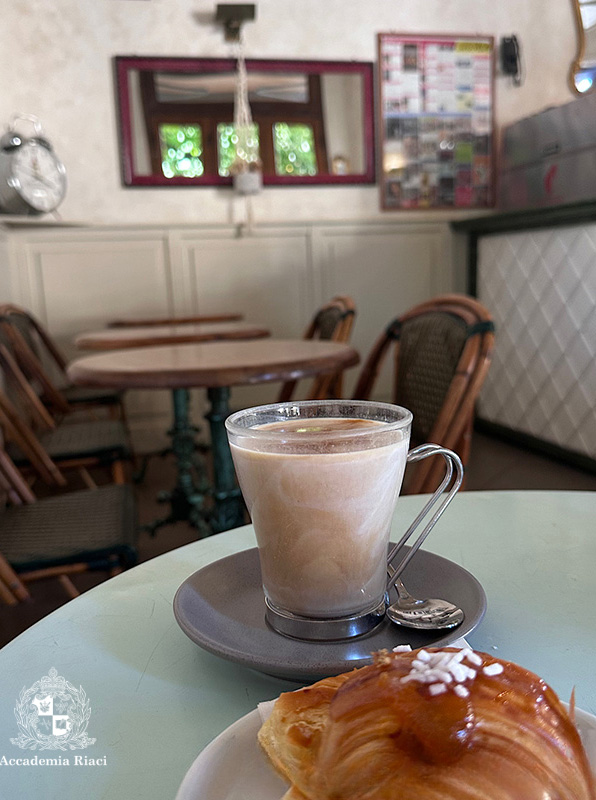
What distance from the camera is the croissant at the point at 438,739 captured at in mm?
238

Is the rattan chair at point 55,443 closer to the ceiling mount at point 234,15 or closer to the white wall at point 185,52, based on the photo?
the white wall at point 185,52

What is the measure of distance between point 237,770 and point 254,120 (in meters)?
3.95

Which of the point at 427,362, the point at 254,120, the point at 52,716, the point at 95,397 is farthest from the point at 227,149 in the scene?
the point at 52,716

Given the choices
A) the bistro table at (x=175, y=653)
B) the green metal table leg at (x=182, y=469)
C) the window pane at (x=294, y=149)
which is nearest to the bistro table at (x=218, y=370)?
the green metal table leg at (x=182, y=469)

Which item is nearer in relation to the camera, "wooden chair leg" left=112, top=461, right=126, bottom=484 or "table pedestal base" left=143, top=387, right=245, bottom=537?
"table pedestal base" left=143, top=387, right=245, bottom=537

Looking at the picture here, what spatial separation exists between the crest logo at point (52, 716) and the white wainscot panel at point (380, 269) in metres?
3.70

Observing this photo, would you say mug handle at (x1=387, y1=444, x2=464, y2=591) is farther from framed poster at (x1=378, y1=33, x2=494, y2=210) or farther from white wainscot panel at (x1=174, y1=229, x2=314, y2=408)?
framed poster at (x1=378, y1=33, x2=494, y2=210)


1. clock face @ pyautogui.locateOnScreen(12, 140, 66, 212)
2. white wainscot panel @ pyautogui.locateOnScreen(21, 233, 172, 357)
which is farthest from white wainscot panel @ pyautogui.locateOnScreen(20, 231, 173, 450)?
clock face @ pyautogui.locateOnScreen(12, 140, 66, 212)

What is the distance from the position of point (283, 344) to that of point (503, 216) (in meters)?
2.10

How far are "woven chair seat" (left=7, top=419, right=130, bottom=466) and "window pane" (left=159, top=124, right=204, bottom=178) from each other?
198 cm

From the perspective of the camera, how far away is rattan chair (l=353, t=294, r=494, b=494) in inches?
48.8

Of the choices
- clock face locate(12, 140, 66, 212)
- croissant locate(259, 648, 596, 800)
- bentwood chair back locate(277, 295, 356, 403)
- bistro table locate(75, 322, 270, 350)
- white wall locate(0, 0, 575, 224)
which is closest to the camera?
croissant locate(259, 648, 596, 800)

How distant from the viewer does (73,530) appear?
1345mm

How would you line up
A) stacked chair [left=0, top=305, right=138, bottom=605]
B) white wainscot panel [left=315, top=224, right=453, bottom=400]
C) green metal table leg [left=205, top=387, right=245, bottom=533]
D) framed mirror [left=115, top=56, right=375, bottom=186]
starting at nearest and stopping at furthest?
stacked chair [left=0, top=305, right=138, bottom=605]
green metal table leg [left=205, top=387, right=245, bottom=533]
framed mirror [left=115, top=56, right=375, bottom=186]
white wainscot panel [left=315, top=224, right=453, bottom=400]
